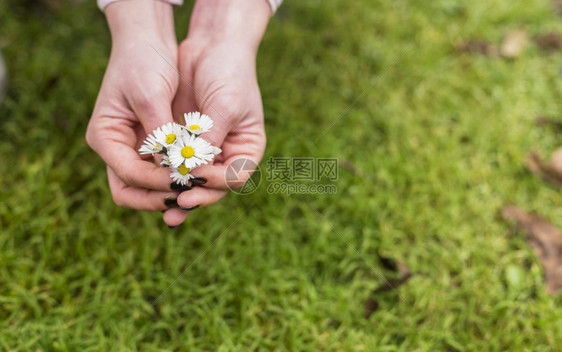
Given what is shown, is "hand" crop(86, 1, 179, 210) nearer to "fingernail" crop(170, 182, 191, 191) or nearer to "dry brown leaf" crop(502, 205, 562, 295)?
"fingernail" crop(170, 182, 191, 191)

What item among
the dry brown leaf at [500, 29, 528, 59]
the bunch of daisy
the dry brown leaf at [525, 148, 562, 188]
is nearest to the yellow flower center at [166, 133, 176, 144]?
the bunch of daisy

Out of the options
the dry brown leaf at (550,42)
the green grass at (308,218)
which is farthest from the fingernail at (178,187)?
the dry brown leaf at (550,42)

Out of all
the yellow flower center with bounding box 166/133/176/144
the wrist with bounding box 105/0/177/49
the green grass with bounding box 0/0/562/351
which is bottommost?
the green grass with bounding box 0/0/562/351

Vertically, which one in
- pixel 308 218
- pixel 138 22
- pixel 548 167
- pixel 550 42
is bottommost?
pixel 308 218

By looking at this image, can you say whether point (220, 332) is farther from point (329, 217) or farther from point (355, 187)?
point (355, 187)

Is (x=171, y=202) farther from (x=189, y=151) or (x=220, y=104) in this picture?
(x=220, y=104)

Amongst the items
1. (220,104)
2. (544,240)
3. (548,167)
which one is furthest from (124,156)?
(548,167)
